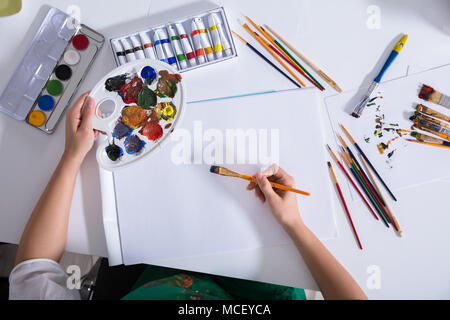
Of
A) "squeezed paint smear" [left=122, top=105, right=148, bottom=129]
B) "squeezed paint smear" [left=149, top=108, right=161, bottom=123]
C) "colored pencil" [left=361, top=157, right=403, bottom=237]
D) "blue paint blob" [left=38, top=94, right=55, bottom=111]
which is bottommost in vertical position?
"blue paint blob" [left=38, top=94, right=55, bottom=111]

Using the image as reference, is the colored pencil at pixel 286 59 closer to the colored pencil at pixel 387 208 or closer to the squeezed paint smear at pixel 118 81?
the colored pencil at pixel 387 208

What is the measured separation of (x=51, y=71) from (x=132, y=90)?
251 millimetres

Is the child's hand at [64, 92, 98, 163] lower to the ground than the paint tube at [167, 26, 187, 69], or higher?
lower

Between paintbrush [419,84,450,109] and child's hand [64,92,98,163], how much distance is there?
2.52ft

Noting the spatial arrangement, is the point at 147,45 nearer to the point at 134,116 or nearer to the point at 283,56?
the point at 134,116

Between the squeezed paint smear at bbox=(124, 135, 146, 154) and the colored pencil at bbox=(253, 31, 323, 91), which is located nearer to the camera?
the squeezed paint smear at bbox=(124, 135, 146, 154)

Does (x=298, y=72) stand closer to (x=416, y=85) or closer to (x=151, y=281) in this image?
(x=416, y=85)

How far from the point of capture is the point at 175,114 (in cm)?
62

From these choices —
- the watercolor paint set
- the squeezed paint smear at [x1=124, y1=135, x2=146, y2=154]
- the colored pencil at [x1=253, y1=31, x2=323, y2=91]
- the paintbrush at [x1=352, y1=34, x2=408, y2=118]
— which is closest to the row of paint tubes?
the watercolor paint set

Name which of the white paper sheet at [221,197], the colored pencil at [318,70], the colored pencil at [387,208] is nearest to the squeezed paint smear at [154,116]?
the white paper sheet at [221,197]

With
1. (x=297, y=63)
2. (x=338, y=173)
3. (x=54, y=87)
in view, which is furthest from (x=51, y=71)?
(x=338, y=173)

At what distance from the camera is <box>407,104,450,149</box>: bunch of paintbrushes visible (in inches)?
27.9

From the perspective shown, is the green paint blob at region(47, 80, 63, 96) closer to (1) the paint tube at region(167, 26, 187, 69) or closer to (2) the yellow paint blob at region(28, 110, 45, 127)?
(2) the yellow paint blob at region(28, 110, 45, 127)
